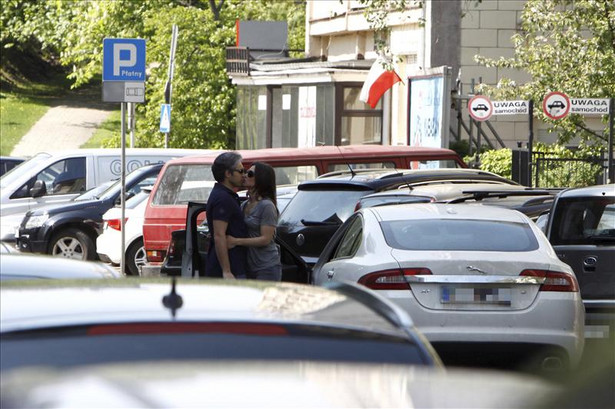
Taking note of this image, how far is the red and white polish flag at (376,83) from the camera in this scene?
2981 cm

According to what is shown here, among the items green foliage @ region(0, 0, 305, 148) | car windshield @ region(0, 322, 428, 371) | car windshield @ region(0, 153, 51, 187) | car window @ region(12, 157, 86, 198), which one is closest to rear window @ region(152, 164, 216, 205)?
car window @ region(12, 157, 86, 198)

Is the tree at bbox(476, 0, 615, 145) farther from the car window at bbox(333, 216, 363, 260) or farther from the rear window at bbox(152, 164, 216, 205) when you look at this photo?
the car window at bbox(333, 216, 363, 260)

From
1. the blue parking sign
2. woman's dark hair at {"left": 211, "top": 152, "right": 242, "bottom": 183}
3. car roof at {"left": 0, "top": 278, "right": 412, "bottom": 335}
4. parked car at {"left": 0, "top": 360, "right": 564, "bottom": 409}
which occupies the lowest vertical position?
parked car at {"left": 0, "top": 360, "right": 564, "bottom": 409}

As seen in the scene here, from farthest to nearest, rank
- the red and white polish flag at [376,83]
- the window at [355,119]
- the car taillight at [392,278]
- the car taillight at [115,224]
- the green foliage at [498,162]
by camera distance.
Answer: the window at [355,119], the red and white polish flag at [376,83], the green foliage at [498,162], the car taillight at [115,224], the car taillight at [392,278]

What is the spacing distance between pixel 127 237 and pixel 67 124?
1887 inches

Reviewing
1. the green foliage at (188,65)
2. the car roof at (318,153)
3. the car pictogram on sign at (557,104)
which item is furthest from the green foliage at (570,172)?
the green foliage at (188,65)

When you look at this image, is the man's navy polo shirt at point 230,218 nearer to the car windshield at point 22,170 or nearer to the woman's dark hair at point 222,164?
the woman's dark hair at point 222,164

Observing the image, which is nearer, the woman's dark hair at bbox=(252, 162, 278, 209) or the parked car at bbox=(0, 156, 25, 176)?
the woman's dark hair at bbox=(252, 162, 278, 209)

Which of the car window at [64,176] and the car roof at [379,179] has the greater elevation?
the car roof at [379,179]

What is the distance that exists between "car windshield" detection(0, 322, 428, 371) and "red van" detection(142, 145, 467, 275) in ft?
41.1

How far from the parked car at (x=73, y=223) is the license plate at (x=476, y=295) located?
37.5ft

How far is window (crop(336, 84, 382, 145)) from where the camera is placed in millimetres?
31781

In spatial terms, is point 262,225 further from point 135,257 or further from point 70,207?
point 70,207

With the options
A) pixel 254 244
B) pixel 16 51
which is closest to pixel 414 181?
pixel 254 244
